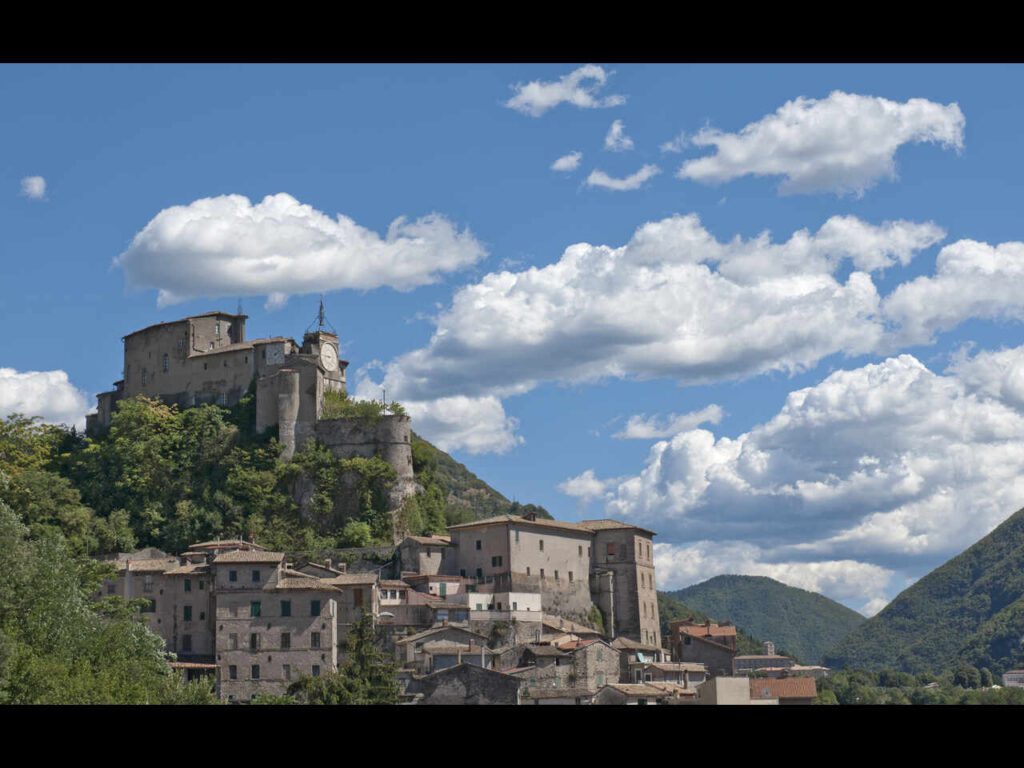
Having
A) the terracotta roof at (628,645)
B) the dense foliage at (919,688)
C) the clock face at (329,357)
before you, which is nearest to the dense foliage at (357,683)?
the terracotta roof at (628,645)

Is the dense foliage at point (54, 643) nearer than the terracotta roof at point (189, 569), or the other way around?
the dense foliage at point (54, 643)

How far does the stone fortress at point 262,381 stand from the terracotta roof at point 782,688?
18.9 m

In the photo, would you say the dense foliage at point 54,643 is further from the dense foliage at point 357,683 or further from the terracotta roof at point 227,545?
the terracotta roof at point 227,545

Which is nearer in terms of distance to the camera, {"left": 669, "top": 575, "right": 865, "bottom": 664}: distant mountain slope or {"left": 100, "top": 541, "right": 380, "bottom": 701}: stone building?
{"left": 100, "top": 541, "right": 380, "bottom": 701}: stone building

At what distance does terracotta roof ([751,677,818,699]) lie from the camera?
58.6 metres

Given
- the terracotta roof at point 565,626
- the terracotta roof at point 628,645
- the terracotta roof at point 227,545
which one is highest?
the terracotta roof at point 227,545

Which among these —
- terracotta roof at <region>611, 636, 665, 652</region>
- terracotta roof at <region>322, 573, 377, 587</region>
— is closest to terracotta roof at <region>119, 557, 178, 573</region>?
terracotta roof at <region>322, 573, 377, 587</region>

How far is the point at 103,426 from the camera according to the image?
76.6m

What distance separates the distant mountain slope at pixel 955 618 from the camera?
11844 cm

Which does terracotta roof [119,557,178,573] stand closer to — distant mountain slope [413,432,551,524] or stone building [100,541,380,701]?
stone building [100,541,380,701]

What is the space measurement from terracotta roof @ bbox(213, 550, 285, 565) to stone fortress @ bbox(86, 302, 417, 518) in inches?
433
